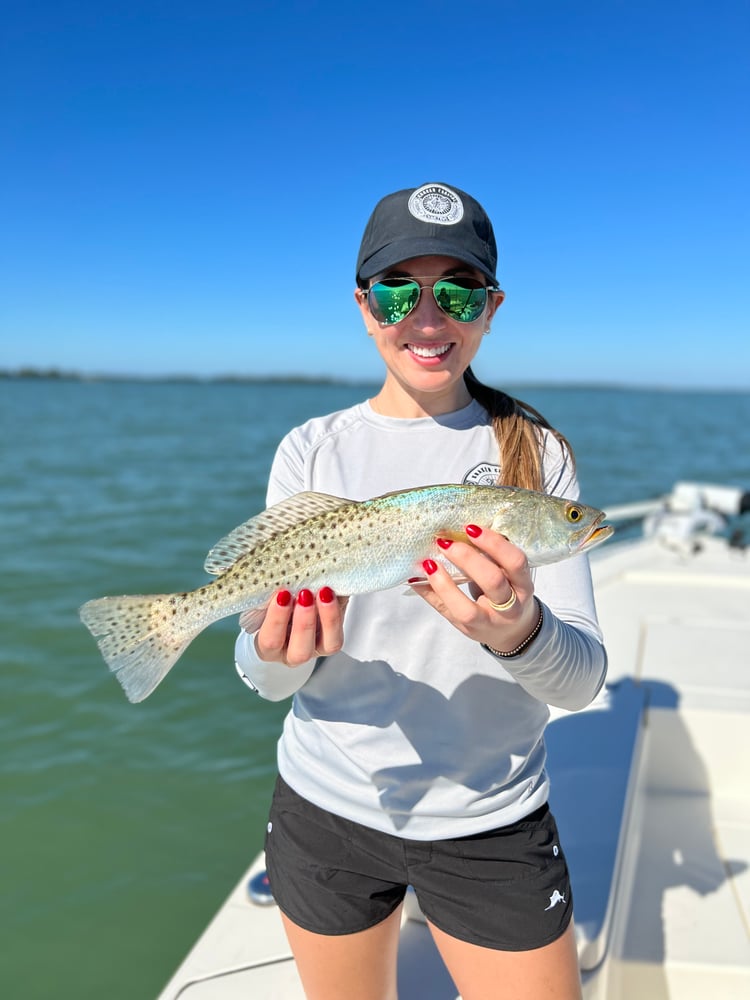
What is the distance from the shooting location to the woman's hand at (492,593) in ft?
7.14

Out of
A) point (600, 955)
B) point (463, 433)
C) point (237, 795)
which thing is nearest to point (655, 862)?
point (600, 955)

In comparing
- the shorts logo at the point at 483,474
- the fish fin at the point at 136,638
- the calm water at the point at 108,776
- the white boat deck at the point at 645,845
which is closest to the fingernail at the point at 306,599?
the fish fin at the point at 136,638

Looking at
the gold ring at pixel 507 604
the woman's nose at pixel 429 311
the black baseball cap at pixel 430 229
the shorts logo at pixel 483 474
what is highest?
the black baseball cap at pixel 430 229

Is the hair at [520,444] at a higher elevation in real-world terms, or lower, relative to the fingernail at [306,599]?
higher

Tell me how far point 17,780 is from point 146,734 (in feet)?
4.39

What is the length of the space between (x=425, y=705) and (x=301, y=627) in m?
0.53

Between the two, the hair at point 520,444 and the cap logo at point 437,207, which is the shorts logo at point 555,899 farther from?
the cap logo at point 437,207

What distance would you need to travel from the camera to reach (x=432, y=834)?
2.50 meters

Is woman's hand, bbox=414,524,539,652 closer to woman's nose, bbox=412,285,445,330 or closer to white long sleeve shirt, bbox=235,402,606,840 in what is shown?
white long sleeve shirt, bbox=235,402,606,840

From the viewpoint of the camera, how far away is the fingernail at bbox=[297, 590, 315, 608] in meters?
2.41

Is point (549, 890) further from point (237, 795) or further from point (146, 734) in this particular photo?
point (146, 734)

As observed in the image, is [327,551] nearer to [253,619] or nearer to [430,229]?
[253,619]

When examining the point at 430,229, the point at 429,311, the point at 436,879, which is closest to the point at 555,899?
the point at 436,879

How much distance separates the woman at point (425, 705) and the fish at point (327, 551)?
0.48 feet
